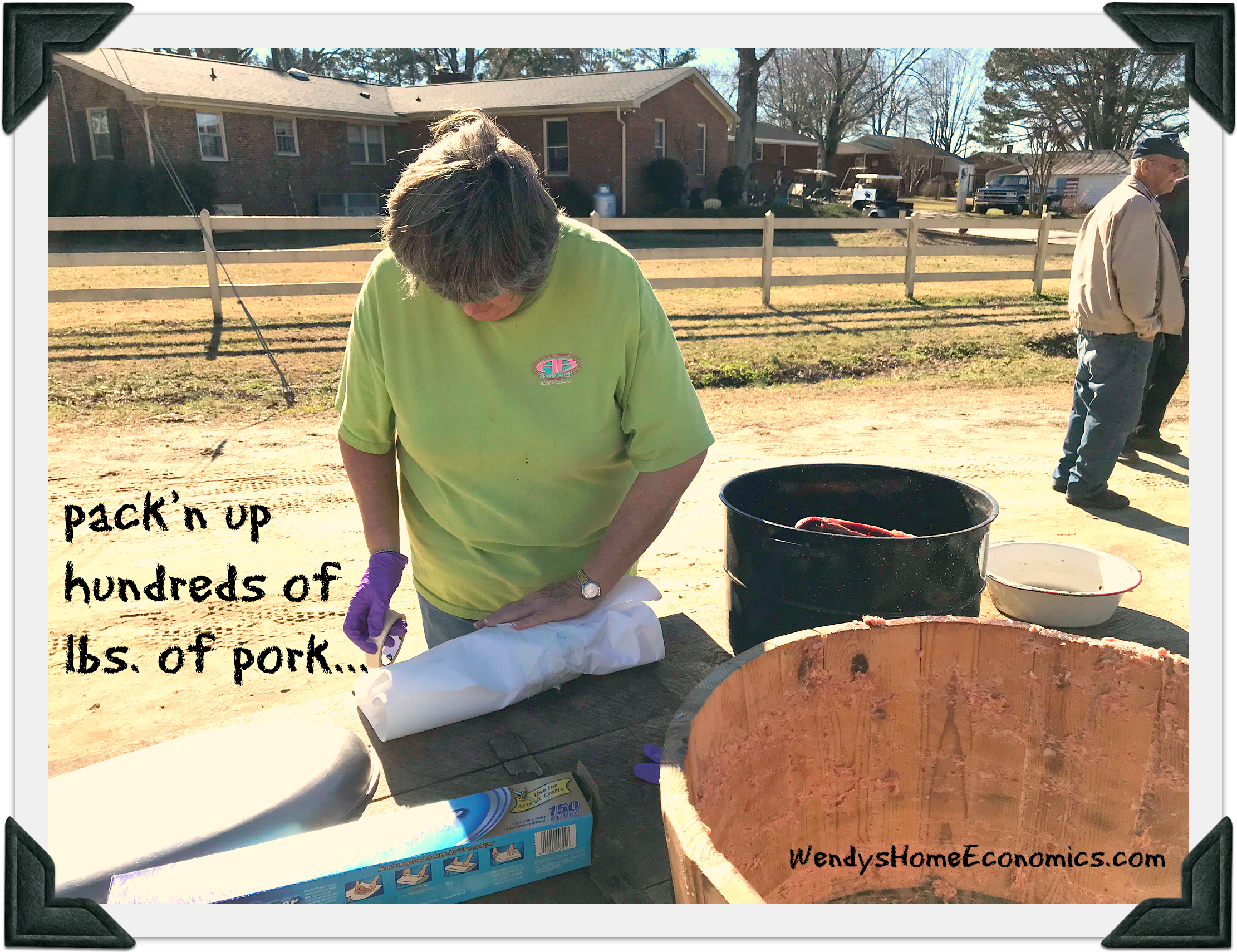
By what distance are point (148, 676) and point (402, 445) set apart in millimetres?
1591

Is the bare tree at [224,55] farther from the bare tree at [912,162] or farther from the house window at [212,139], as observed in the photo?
the bare tree at [912,162]

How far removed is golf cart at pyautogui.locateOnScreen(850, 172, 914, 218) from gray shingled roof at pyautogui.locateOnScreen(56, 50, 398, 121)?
1579cm

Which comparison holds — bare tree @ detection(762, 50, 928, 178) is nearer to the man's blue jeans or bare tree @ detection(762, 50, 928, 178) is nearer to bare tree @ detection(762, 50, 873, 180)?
bare tree @ detection(762, 50, 873, 180)

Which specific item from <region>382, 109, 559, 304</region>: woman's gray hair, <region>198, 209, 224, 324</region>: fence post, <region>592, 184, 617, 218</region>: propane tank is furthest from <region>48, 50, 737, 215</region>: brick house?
<region>382, 109, 559, 304</region>: woman's gray hair

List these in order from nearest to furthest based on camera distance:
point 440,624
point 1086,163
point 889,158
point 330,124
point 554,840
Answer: point 554,840, point 440,624, point 330,124, point 1086,163, point 889,158

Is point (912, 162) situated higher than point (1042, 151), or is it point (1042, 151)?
point (912, 162)

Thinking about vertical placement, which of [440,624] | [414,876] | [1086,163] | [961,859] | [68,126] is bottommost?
[961,859]

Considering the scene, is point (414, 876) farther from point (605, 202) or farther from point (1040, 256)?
point (605, 202)

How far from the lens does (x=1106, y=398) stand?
195 inches

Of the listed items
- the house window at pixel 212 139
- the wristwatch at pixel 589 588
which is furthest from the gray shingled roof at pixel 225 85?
the wristwatch at pixel 589 588

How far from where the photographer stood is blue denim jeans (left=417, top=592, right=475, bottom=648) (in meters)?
2.31

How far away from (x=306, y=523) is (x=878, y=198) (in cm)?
3350

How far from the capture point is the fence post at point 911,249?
507 inches

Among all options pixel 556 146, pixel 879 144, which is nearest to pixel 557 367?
pixel 556 146
